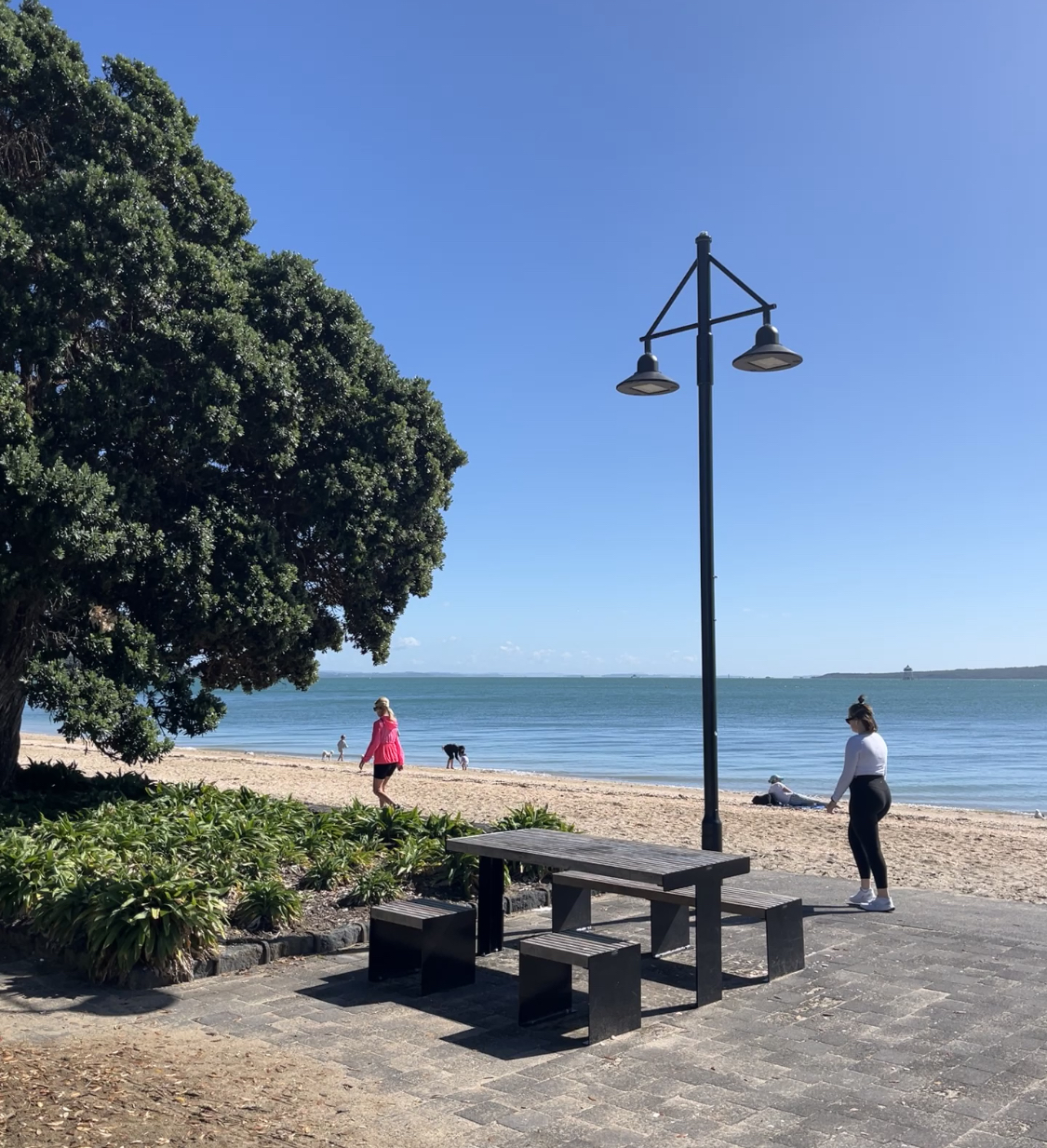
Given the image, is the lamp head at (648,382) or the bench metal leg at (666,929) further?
the lamp head at (648,382)

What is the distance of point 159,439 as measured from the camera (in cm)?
1016

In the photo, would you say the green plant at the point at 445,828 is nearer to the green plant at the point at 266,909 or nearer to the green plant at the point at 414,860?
the green plant at the point at 414,860

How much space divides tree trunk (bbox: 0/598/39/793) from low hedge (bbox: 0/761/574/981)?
84cm

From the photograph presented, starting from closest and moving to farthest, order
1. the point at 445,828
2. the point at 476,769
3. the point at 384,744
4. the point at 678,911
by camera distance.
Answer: the point at 678,911 < the point at 445,828 < the point at 384,744 < the point at 476,769

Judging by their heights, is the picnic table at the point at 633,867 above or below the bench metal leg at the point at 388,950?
above

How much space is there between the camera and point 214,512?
10.3 meters

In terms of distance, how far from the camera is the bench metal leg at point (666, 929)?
7.01 m

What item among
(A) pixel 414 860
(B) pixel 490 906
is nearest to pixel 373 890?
(A) pixel 414 860

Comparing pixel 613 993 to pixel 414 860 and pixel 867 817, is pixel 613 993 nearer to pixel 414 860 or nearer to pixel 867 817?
pixel 414 860

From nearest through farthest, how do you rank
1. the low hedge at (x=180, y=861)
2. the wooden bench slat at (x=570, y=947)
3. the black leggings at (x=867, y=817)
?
the wooden bench slat at (x=570, y=947) < the low hedge at (x=180, y=861) < the black leggings at (x=867, y=817)

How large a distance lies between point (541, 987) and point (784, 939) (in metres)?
1.80

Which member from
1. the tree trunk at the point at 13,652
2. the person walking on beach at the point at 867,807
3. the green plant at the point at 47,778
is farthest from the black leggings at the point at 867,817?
the green plant at the point at 47,778

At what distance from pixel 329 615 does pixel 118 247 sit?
4.57 m

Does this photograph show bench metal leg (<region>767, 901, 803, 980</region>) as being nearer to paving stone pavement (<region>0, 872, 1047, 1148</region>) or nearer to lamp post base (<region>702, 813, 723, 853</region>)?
paving stone pavement (<region>0, 872, 1047, 1148</region>)
